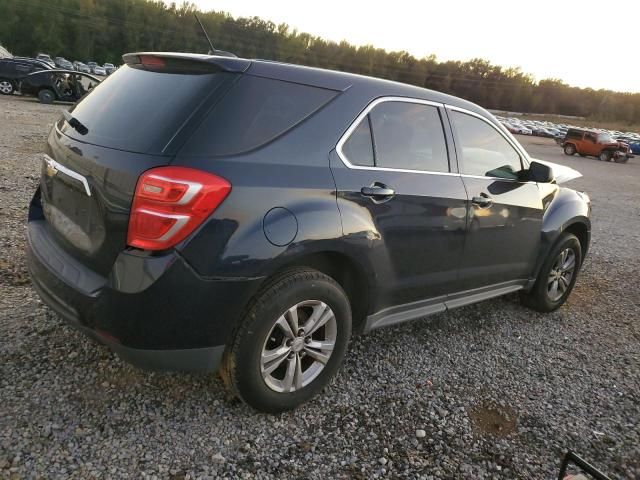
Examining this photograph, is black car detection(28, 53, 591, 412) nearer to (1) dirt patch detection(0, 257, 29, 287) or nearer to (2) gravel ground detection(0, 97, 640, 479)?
(2) gravel ground detection(0, 97, 640, 479)

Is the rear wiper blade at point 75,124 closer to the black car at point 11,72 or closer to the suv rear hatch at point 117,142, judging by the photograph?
the suv rear hatch at point 117,142

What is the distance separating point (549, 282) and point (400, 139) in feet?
7.59

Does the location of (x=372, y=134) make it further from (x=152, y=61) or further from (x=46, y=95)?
(x=46, y=95)

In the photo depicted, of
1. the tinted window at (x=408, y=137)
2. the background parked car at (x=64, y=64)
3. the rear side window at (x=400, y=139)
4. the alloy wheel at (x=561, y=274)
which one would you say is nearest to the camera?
the rear side window at (x=400, y=139)

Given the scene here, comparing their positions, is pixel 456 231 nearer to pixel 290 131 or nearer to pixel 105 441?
pixel 290 131

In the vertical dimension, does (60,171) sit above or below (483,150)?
below

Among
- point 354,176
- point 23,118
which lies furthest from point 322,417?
point 23,118

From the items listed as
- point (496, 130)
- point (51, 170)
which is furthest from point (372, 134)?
point (51, 170)

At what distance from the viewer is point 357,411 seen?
2773mm

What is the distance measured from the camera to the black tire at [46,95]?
64.6ft

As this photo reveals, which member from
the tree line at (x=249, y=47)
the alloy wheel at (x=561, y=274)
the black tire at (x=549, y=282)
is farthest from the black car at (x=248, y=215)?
the tree line at (x=249, y=47)

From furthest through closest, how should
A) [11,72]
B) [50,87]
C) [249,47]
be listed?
1. [249,47]
2. [11,72]
3. [50,87]

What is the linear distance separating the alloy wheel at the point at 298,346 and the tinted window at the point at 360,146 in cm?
78

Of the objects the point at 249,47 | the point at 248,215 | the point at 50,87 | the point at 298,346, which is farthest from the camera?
the point at 249,47
